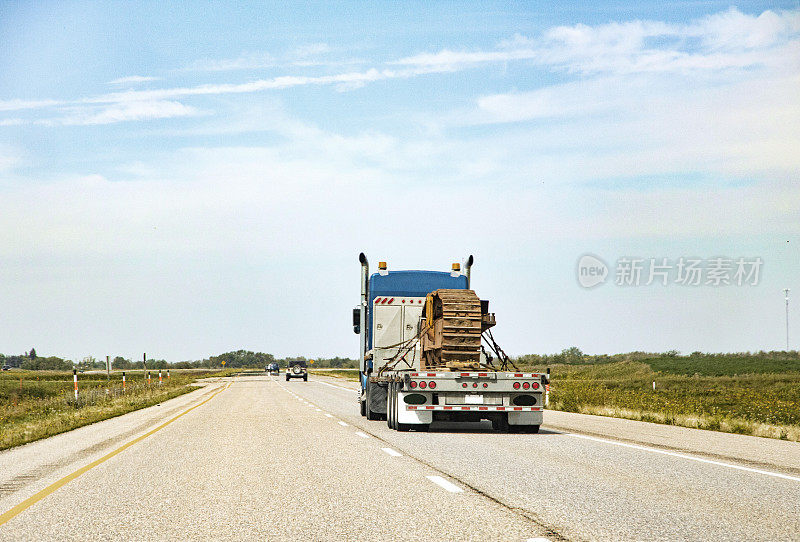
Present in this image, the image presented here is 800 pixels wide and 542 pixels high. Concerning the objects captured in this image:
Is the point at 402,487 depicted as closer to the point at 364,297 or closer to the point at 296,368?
the point at 364,297

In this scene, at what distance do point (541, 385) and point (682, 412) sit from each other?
326 inches

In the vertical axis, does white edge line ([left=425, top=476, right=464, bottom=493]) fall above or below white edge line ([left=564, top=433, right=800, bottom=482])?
above

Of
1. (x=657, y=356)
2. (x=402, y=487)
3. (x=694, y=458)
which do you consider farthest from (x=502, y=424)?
(x=657, y=356)

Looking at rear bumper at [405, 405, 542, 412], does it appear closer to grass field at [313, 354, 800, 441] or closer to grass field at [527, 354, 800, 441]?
grass field at [313, 354, 800, 441]

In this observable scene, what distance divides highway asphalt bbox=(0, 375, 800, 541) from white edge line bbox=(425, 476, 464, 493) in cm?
2

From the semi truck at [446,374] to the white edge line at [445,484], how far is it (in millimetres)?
6360

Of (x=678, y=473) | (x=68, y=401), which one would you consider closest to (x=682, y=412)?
(x=678, y=473)

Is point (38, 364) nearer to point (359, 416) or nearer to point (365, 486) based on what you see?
point (359, 416)

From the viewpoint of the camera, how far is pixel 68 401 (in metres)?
29.4

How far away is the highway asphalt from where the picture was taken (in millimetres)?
6465

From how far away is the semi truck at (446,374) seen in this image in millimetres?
15812

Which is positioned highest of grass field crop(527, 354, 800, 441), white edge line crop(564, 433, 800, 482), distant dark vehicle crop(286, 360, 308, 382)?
distant dark vehicle crop(286, 360, 308, 382)

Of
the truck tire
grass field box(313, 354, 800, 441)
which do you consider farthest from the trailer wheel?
the truck tire

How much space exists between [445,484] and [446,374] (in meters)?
6.89
